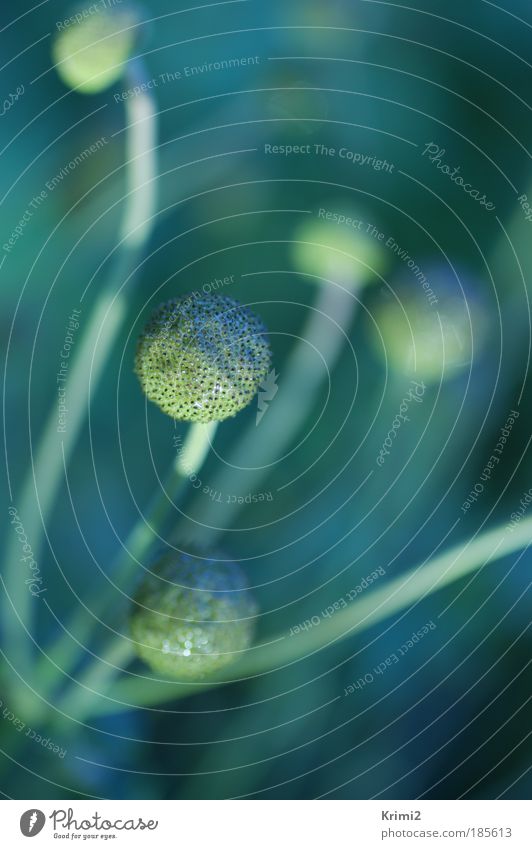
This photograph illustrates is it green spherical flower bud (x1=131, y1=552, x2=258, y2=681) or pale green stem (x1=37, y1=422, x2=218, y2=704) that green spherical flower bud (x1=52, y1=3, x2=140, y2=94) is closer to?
pale green stem (x1=37, y1=422, x2=218, y2=704)

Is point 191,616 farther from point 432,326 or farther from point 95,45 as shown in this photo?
point 95,45

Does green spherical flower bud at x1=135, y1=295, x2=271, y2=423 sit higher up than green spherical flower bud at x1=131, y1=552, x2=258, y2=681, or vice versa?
green spherical flower bud at x1=135, y1=295, x2=271, y2=423

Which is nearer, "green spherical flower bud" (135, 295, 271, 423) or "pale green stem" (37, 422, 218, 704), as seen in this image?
"green spherical flower bud" (135, 295, 271, 423)

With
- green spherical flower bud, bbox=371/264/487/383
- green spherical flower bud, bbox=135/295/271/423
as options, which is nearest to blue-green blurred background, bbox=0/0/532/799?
green spherical flower bud, bbox=371/264/487/383

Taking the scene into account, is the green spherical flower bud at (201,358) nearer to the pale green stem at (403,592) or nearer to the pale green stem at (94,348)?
the pale green stem at (94,348)

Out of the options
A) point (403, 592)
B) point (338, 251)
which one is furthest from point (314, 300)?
point (403, 592)

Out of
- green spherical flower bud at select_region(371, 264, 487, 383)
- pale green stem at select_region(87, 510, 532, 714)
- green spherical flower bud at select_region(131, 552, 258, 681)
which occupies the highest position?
green spherical flower bud at select_region(371, 264, 487, 383)

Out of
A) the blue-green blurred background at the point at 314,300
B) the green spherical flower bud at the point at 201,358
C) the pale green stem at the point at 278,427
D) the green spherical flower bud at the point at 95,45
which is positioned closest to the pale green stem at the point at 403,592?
the blue-green blurred background at the point at 314,300
